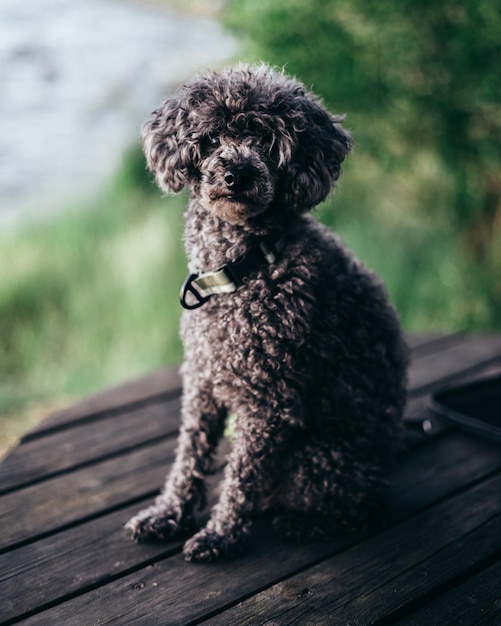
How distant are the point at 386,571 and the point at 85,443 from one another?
1.37 m

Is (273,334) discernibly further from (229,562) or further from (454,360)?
(454,360)

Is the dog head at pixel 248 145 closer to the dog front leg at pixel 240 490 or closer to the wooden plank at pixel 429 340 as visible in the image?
the dog front leg at pixel 240 490

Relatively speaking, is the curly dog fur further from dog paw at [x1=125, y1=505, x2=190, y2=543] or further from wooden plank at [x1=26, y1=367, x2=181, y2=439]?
wooden plank at [x1=26, y1=367, x2=181, y2=439]

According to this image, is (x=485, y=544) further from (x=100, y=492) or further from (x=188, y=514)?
(x=100, y=492)

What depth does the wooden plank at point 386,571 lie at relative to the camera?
5.98 feet

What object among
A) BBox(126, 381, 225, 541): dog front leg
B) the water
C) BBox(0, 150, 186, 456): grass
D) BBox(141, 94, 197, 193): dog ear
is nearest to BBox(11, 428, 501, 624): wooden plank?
BBox(126, 381, 225, 541): dog front leg

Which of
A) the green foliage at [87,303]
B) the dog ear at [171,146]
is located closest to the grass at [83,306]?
the green foliage at [87,303]

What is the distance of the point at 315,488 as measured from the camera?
2168 millimetres

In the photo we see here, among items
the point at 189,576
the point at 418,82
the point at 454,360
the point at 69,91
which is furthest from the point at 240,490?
the point at 69,91

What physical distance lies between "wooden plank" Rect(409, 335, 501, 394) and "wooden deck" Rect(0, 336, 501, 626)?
18.3 inches

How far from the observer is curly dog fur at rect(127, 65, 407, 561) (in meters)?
2.00

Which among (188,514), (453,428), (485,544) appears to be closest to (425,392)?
(453,428)

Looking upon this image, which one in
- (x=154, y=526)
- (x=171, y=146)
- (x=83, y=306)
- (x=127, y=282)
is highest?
(x=171, y=146)

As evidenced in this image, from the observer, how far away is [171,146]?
6.74 ft
